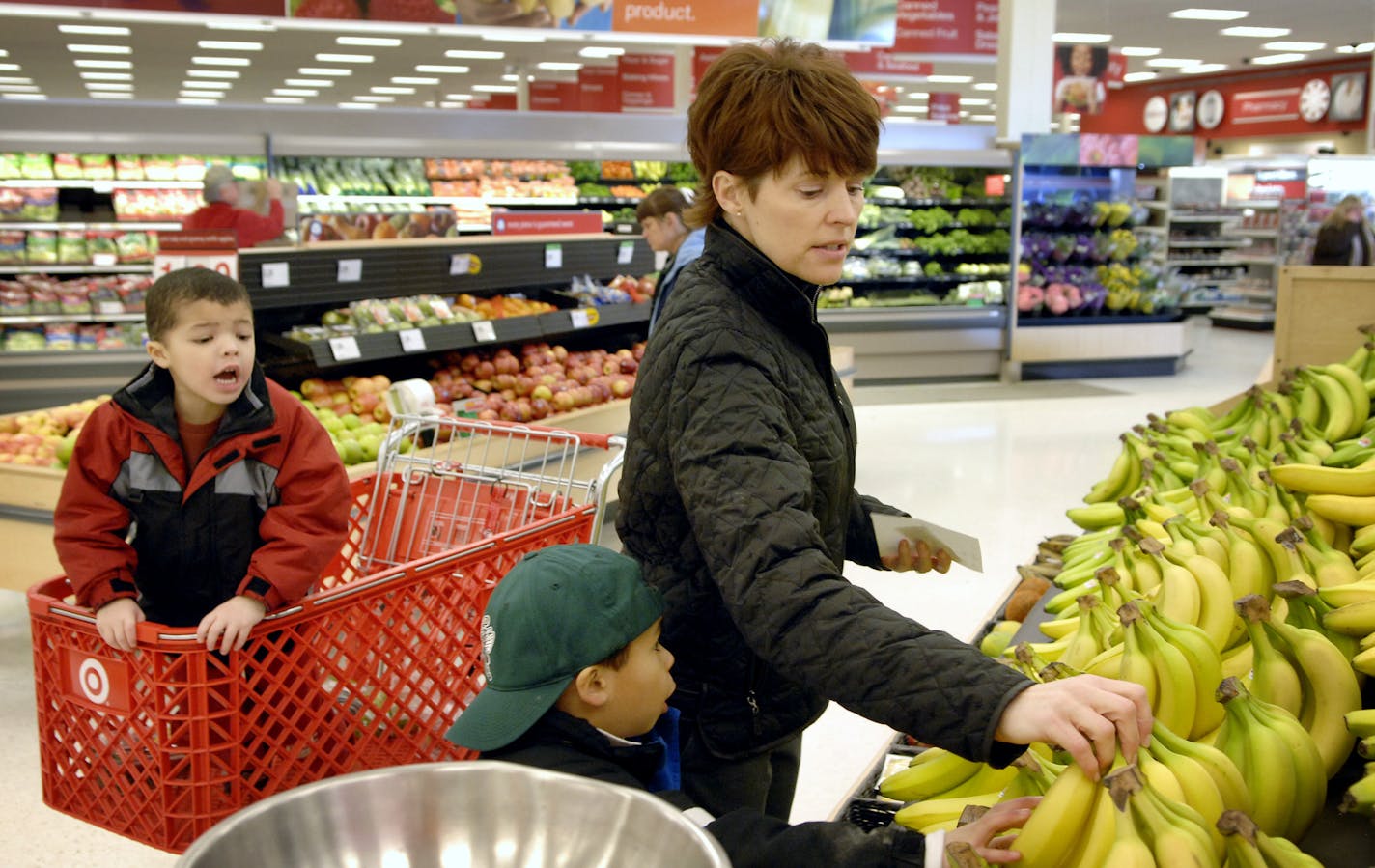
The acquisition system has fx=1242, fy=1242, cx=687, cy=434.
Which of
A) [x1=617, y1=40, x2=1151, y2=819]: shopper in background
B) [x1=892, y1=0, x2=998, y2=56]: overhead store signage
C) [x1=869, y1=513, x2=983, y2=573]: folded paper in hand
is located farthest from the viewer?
[x1=892, y1=0, x2=998, y2=56]: overhead store signage

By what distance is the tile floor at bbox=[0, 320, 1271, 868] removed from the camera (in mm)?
3096

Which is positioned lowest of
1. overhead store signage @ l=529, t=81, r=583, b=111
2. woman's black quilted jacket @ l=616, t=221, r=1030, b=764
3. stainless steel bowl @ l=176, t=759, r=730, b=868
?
stainless steel bowl @ l=176, t=759, r=730, b=868

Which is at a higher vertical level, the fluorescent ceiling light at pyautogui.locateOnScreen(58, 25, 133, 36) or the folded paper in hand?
the fluorescent ceiling light at pyautogui.locateOnScreen(58, 25, 133, 36)

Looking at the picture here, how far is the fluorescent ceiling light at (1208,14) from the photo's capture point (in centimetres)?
1370

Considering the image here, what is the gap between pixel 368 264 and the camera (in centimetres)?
464

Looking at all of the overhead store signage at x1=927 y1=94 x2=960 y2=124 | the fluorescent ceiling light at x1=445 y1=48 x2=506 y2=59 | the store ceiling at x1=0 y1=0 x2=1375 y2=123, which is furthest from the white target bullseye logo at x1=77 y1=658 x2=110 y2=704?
the fluorescent ceiling light at x1=445 y1=48 x2=506 y2=59

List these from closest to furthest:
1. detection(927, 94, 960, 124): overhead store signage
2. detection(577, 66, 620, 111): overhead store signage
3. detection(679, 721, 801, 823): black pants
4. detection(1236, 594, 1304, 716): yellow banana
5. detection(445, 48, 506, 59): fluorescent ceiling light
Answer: detection(1236, 594, 1304, 716): yellow banana → detection(679, 721, 801, 823): black pants → detection(577, 66, 620, 111): overhead store signage → detection(927, 94, 960, 124): overhead store signage → detection(445, 48, 506, 59): fluorescent ceiling light

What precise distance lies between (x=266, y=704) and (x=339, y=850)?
1.03 meters

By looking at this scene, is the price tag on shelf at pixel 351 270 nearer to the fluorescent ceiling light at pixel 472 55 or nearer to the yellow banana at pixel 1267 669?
the yellow banana at pixel 1267 669

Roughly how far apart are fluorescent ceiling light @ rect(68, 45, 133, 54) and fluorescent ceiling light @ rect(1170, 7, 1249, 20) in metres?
12.9

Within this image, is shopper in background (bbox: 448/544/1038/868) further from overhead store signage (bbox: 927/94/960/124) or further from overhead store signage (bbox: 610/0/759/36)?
overhead store signage (bbox: 927/94/960/124)

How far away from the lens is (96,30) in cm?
1414

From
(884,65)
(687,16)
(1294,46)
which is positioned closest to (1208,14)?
(1294,46)

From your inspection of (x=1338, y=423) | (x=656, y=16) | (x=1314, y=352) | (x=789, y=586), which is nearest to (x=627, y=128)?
(x=656, y=16)
